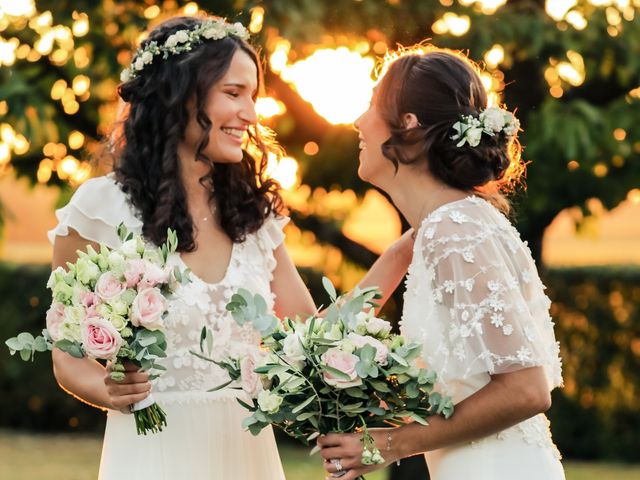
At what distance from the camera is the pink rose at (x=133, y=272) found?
301 cm

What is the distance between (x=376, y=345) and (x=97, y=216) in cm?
117

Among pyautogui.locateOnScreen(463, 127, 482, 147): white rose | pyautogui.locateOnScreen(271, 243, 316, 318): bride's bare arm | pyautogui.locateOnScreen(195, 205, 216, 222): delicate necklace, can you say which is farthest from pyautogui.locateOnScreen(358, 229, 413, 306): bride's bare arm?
pyautogui.locateOnScreen(463, 127, 482, 147): white rose

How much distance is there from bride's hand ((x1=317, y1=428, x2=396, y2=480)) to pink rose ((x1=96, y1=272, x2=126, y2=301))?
0.70m

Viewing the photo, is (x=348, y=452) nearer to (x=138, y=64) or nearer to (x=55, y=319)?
(x=55, y=319)

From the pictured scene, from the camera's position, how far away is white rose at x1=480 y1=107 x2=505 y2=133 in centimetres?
318

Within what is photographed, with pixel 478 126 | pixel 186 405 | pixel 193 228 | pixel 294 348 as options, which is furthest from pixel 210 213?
pixel 478 126

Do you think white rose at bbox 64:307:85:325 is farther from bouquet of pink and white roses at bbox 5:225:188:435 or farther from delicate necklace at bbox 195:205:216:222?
delicate necklace at bbox 195:205:216:222

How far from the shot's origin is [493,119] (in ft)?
10.5

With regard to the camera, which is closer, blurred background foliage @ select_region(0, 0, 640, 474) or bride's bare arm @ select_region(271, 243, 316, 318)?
bride's bare arm @ select_region(271, 243, 316, 318)

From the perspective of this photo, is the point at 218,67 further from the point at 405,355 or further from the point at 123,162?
the point at 405,355

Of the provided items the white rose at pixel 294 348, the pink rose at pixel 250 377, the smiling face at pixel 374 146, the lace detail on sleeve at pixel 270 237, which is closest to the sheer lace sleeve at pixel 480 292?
the smiling face at pixel 374 146

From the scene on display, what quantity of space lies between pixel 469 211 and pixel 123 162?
1356 millimetres

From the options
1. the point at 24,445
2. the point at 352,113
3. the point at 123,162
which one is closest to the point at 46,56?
the point at 352,113

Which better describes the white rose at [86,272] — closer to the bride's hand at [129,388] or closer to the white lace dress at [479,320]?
the bride's hand at [129,388]
